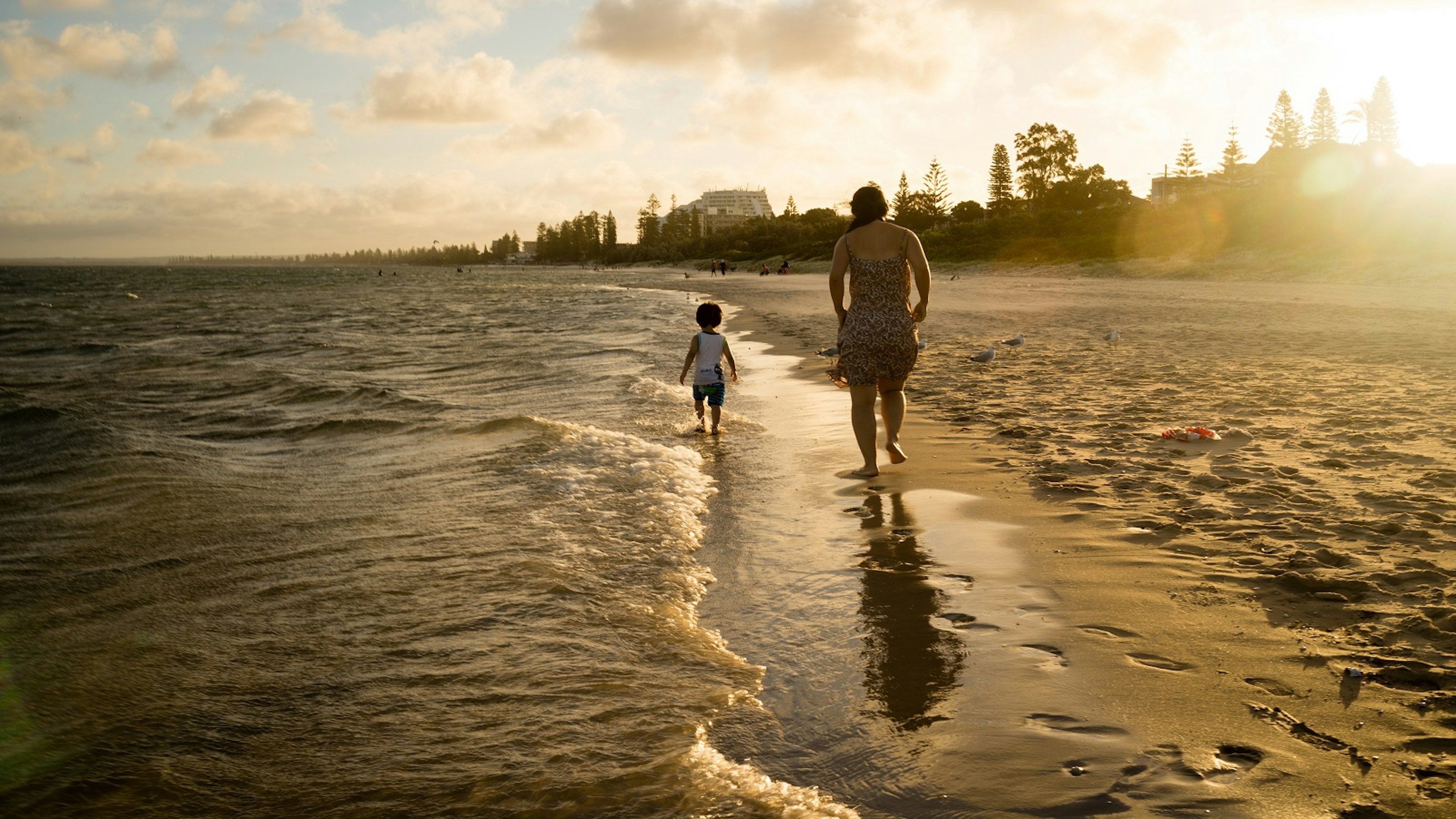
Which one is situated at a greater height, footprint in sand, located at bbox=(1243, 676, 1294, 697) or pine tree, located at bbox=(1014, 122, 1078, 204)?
pine tree, located at bbox=(1014, 122, 1078, 204)

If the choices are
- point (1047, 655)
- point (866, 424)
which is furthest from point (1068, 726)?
point (866, 424)

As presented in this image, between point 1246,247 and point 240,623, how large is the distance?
142 ft

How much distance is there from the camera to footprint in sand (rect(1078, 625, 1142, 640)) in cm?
362

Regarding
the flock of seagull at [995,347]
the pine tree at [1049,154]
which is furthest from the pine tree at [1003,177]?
the flock of seagull at [995,347]

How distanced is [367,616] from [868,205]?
182 inches

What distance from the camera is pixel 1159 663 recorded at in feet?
11.0

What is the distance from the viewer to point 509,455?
813cm

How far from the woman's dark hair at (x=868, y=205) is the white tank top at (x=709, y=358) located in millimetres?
2676

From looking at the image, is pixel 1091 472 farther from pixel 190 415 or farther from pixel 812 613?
pixel 190 415

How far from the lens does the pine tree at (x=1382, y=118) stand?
7606 centimetres

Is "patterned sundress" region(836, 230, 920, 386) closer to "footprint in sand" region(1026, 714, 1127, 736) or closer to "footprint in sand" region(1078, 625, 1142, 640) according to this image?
"footprint in sand" region(1078, 625, 1142, 640)

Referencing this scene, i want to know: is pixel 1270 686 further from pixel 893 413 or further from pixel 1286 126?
pixel 1286 126

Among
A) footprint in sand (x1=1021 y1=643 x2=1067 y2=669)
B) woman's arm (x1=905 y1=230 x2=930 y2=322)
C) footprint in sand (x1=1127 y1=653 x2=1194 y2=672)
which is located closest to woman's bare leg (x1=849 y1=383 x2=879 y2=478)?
woman's arm (x1=905 y1=230 x2=930 y2=322)

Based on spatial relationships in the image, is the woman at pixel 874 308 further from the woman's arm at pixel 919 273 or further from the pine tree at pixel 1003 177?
the pine tree at pixel 1003 177
